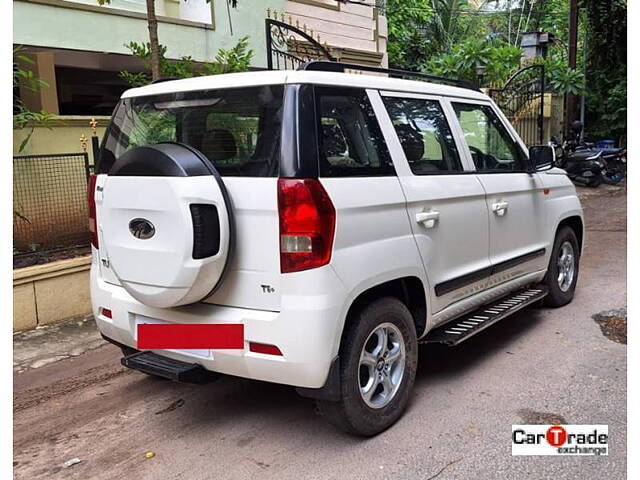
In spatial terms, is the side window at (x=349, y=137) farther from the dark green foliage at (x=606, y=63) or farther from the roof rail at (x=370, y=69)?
the dark green foliage at (x=606, y=63)

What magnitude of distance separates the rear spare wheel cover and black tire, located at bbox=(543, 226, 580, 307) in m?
3.49

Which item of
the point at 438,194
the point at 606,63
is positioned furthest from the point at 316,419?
the point at 606,63

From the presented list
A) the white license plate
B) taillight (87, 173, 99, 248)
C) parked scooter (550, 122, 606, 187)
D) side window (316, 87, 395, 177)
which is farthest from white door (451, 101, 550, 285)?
parked scooter (550, 122, 606, 187)

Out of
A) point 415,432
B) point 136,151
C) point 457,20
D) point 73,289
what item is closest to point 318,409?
point 415,432

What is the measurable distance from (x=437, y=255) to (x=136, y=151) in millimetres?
1899

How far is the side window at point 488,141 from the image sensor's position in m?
4.37

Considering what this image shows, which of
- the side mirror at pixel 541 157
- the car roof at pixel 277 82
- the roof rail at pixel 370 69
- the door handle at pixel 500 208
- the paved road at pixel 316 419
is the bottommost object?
the paved road at pixel 316 419

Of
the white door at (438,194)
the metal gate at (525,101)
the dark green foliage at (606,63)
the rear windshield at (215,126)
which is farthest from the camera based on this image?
the dark green foliage at (606,63)

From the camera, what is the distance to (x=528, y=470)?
120 inches

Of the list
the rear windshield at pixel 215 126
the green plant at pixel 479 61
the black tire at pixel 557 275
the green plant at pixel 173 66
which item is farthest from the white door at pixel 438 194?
the green plant at pixel 479 61

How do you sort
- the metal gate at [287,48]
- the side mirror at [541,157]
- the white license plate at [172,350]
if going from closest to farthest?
1. the white license plate at [172,350]
2. the side mirror at [541,157]
3. the metal gate at [287,48]

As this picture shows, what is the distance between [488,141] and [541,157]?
0.68 metres

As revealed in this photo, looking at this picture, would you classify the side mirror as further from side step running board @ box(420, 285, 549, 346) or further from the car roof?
the car roof

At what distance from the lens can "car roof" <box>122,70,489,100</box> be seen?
306cm
